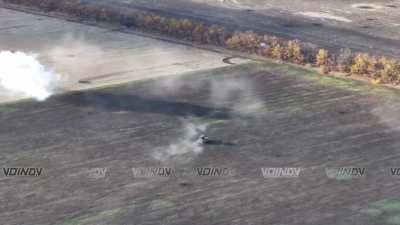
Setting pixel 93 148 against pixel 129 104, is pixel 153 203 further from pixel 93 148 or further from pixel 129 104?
pixel 129 104

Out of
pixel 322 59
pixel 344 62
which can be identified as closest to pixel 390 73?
pixel 344 62

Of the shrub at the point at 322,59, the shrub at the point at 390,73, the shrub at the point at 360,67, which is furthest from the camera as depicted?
the shrub at the point at 322,59

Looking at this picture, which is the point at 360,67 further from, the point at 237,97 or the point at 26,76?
the point at 26,76

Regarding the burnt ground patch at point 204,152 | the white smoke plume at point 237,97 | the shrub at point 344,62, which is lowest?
the burnt ground patch at point 204,152

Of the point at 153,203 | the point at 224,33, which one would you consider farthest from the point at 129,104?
the point at 224,33

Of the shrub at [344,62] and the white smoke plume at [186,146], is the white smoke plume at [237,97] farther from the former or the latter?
the shrub at [344,62]

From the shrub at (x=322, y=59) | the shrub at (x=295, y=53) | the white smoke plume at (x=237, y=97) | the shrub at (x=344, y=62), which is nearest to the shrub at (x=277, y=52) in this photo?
the shrub at (x=295, y=53)

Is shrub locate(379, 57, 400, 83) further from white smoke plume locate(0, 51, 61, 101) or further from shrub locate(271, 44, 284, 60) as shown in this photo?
white smoke plume locate(0, 51, 61, 101)
